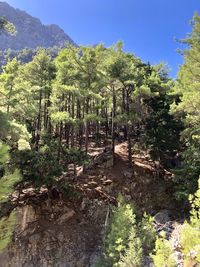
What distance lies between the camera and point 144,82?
25750mm

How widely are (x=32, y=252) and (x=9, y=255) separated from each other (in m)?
1.27

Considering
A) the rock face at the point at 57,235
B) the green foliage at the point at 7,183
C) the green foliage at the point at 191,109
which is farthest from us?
the rock face at the point at 57,235

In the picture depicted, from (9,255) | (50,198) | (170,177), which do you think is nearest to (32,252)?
(9,255)

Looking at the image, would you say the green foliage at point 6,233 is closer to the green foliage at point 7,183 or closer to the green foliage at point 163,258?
the green foliage at point 7,183

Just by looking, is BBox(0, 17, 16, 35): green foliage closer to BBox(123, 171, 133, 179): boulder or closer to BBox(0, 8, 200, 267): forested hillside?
BBox(0, 8, 200, 267): forested hillside

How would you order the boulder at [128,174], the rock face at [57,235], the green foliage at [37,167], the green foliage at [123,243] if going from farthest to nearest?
the boulder at [128,174]
the green foliage at [37,167]
the rock face at [57,235]
the green foliage at [123,243]

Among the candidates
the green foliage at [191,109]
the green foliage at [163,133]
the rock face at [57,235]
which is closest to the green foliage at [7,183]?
the green foliage at [191,109]

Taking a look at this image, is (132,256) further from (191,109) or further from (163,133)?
(163,133)

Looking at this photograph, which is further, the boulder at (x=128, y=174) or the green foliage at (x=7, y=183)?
the boulder at (x=128, y=174)

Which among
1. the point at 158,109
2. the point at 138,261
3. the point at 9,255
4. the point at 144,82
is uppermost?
the point at 144,82

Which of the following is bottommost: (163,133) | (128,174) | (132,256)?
(132,256)

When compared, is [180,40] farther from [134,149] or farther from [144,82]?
[134,149]

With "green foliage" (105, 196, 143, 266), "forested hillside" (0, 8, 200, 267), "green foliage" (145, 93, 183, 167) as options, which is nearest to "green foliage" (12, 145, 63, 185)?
"forested hillside" (0, 8, 200, 267)

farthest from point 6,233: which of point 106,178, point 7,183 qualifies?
point 106,178
